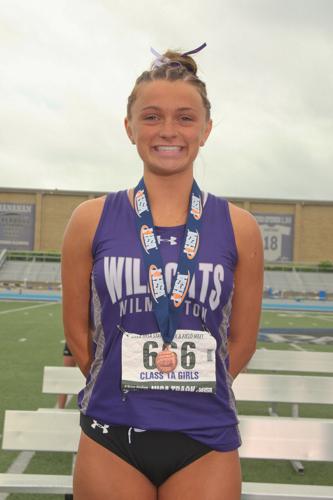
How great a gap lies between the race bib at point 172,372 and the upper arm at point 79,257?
24cm

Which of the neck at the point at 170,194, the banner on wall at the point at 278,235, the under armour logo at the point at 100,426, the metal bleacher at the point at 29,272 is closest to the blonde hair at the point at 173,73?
the neck at the point at 170,194

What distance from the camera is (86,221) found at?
72.4 inches

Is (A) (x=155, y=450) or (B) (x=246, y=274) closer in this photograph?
(A) (x=155, y=450)

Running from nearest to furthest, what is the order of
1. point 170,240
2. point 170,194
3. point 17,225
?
1. point 170,240
2. point 170,194
3. point 17,225

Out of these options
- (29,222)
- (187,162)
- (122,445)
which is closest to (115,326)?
(122,445)

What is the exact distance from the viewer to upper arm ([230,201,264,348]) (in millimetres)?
1843

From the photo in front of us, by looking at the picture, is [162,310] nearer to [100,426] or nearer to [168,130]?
[100,426]

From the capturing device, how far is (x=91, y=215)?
1842 mm

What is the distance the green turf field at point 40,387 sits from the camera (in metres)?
4.84

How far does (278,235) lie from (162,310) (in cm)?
5275

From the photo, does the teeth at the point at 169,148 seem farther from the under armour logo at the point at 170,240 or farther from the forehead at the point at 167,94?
the under armour logo at the point at 170,240

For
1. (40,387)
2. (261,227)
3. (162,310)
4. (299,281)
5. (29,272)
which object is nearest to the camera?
(162,310)

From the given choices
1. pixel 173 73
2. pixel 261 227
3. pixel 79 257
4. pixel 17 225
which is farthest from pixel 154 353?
pixel 17 225

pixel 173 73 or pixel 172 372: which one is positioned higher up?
pixel 173 73
